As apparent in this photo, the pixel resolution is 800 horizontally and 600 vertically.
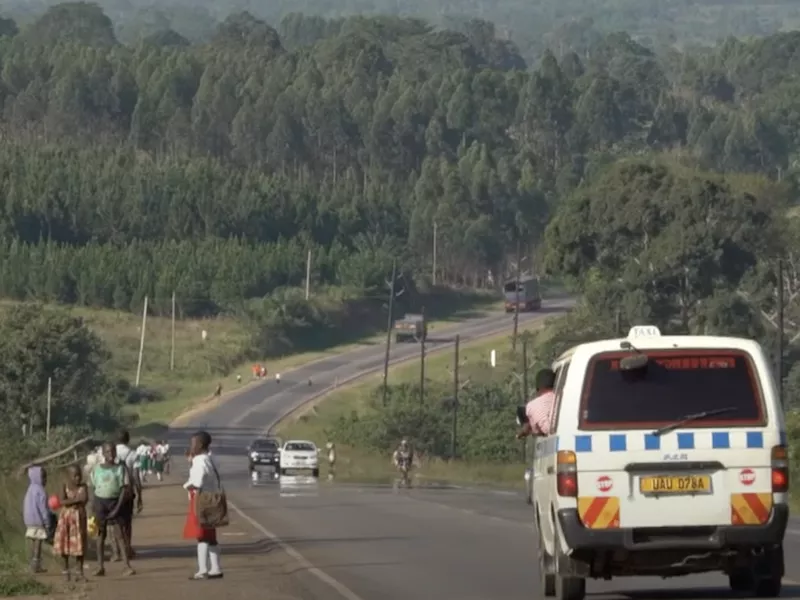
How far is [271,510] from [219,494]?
59.3ft

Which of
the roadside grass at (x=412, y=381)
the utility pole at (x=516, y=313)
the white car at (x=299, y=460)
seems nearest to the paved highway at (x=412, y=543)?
the white car at (x=299, y=460)

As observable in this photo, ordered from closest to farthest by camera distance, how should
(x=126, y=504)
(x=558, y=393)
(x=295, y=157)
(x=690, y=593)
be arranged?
(x=558, y=393)
(x=690, y=593)
(x=126, y=504)
(x=295, y=157)

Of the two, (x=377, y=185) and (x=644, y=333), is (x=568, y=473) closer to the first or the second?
(x=644, y=333)

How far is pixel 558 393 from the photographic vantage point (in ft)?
56.2

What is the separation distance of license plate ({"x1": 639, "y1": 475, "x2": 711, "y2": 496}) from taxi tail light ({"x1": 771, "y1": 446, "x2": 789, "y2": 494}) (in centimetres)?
48

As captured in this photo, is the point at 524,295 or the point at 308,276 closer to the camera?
the point at 308,276

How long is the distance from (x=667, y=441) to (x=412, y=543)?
1166cm

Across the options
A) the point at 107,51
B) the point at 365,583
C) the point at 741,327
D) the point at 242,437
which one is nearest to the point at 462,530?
the point at 365,583

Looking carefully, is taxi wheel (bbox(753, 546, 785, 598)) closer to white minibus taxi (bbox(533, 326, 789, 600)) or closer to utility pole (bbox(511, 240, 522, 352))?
white minibus taxi (bbox(533, 326, 789, 600))

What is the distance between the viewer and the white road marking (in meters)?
20.3

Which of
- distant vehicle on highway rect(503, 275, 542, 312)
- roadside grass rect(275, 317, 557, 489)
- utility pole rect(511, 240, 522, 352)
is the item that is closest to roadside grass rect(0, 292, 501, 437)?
distant vehicle on highway rect(503, 275, 542, 312)

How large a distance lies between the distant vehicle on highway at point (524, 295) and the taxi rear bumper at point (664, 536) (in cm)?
11542

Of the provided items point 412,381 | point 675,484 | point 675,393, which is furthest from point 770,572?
point 412,381

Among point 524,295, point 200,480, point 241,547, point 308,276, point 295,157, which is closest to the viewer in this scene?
point 200,480
